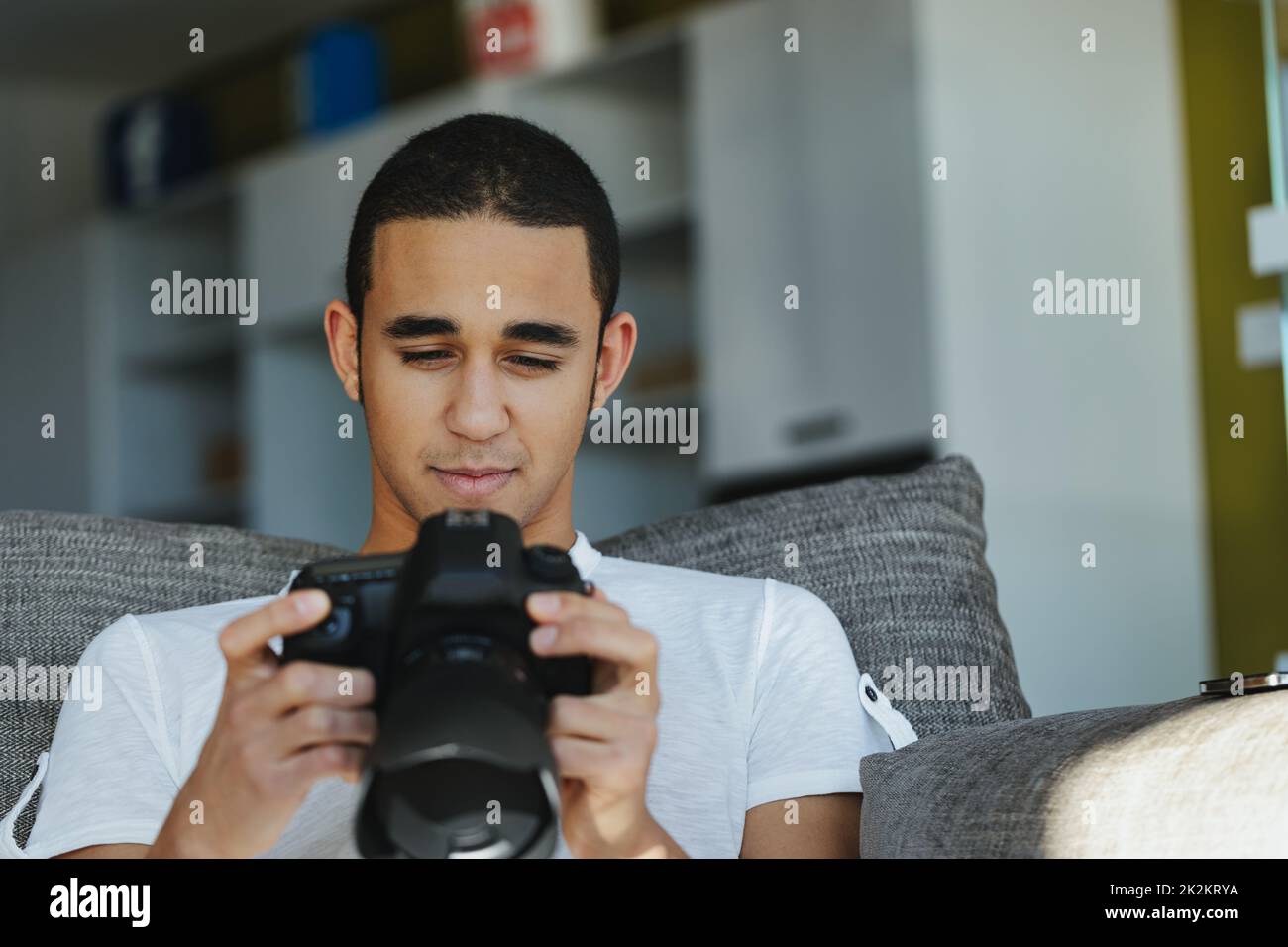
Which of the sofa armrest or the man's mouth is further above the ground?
the man's mouth

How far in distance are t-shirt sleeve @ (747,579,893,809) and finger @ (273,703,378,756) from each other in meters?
0.38

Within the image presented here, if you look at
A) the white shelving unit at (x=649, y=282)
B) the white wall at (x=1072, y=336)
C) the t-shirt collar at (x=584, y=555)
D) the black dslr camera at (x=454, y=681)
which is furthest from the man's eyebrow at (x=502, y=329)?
the white wall at (x=1072, y=336)

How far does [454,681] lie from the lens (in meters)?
0.68

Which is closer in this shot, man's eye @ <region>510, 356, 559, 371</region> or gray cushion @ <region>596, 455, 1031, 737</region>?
man's eye @ <region>510, 356, 559, 371</region>

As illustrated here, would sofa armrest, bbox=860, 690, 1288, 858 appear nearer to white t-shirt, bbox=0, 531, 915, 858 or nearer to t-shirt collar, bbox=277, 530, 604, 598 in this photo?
white t-shirt, bbox=0, 531, 915, 858

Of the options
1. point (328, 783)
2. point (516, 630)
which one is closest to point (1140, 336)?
point (328, 783)

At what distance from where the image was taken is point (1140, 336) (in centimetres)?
270

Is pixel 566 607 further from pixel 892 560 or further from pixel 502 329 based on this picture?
pixel 892 560

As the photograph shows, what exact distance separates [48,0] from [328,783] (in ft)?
11.2

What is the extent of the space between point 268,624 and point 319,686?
0.04 meters

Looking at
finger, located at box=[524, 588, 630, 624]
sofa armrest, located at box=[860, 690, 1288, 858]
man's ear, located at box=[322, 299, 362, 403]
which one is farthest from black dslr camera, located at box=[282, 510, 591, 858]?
man's ear, located at box=[322, 299, 362, 403]

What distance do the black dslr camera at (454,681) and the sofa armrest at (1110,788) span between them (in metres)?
0.24

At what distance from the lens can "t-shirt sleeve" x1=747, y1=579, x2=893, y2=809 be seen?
1079mm
